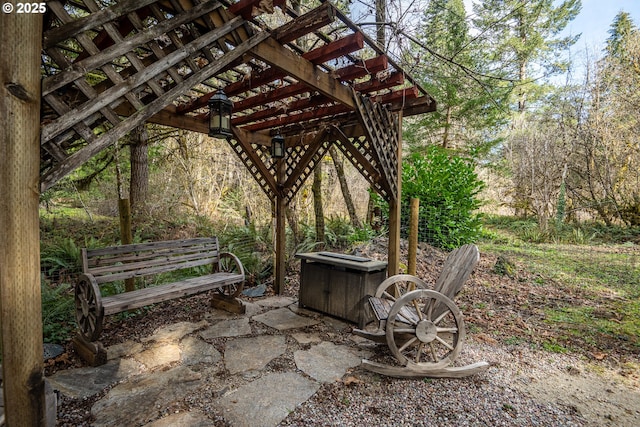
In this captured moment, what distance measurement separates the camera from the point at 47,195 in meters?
4.86

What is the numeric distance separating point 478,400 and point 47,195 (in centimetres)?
616

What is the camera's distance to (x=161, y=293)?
2.82 meters

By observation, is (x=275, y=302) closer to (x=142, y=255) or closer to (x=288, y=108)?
(x=142, y=255)

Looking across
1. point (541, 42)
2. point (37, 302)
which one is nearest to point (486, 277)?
point (37, 302)

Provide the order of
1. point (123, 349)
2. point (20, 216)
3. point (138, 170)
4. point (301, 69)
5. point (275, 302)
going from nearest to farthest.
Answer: point (20, 216) < point (301, 69) < point (123, 349) < point (275, 302) < point (138, 170)

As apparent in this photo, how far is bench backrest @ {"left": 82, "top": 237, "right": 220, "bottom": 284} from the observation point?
2785 mm

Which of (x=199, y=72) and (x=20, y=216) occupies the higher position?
(x=199, y=72)

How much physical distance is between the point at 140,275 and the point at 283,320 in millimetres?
1484

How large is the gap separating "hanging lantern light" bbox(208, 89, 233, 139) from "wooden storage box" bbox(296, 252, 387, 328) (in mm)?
1550

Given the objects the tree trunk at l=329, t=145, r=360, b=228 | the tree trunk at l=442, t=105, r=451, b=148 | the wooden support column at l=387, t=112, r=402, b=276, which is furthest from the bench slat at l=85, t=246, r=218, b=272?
the tree trunk at l=442, t=105, r=451, b=148

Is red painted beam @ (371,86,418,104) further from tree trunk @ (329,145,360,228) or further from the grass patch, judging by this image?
tree trunk @ (329,145,360,228)

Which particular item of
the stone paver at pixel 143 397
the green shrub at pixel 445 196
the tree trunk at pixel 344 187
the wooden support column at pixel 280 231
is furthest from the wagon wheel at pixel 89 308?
the green shrub at pixel 445 196

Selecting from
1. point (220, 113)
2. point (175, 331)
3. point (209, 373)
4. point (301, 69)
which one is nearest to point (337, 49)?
point (301, 69)

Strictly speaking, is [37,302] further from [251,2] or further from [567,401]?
[567,401]
